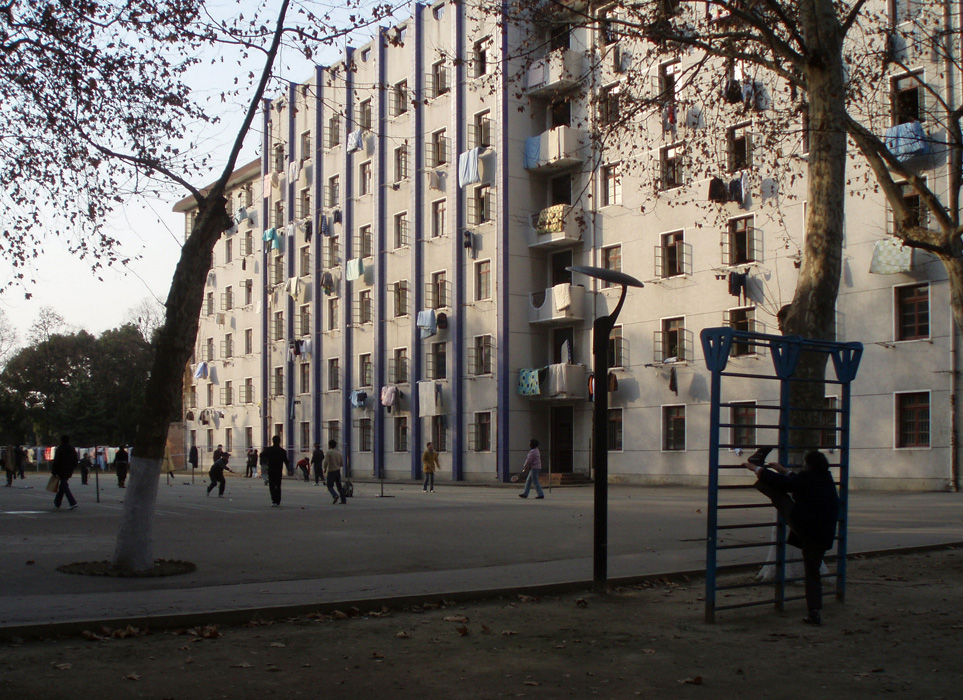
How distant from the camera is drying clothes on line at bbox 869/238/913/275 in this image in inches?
1203

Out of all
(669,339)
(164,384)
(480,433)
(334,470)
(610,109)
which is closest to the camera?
(164,384)

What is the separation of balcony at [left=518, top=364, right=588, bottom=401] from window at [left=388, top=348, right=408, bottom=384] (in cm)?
979

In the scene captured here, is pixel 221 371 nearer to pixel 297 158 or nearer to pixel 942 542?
pixel 297 158

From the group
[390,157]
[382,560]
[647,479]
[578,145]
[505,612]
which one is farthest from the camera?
[390,157]

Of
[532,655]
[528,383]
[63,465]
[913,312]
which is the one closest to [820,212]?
[532,655]

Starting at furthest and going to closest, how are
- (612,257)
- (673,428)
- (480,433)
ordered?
(480,433), (612,257), (673,428)

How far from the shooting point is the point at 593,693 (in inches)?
256

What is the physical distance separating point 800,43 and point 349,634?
28.0 ft

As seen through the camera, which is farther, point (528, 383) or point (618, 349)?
point (528, 383)

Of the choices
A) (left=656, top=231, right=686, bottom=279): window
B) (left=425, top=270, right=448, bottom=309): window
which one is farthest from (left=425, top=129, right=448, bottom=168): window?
(left=656, top=231, right=686, bottom=279): window

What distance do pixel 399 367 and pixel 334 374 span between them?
7028 millimetres

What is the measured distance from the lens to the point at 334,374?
187 feet

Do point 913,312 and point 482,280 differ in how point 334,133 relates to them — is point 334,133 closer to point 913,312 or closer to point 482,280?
point 482,280

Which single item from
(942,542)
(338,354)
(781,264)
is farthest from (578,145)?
(942,542)
